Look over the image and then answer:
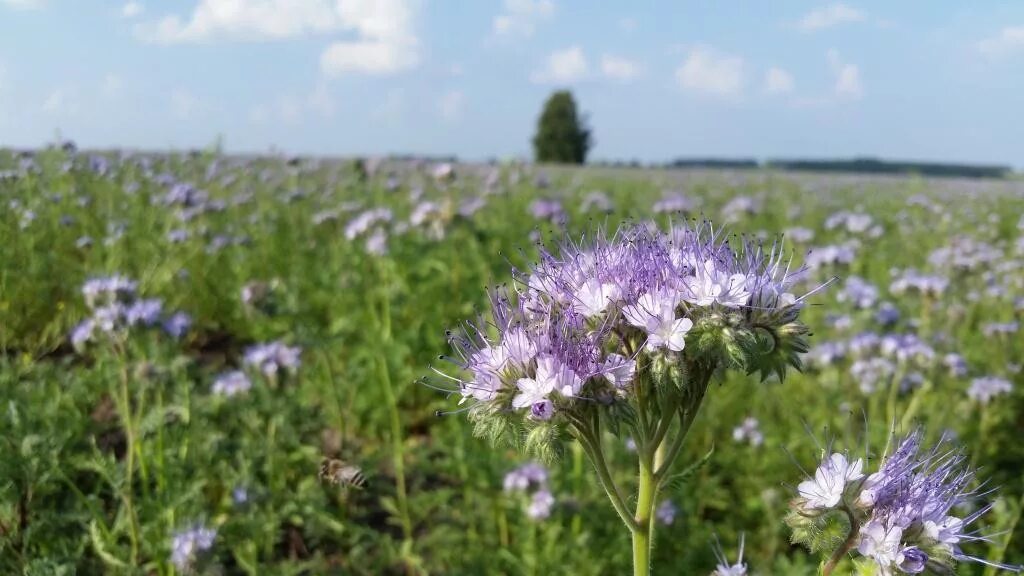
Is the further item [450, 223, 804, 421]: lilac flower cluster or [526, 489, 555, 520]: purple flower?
[526, 489, 555, 520]: purple flower

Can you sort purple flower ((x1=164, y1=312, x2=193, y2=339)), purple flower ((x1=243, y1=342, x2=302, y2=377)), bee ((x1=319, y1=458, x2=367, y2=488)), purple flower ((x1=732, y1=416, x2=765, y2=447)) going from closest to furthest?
bee ((x1=319, y1=458, x2=367, y2=488))
purple flower ((x1=164, y1=312, x2=193, y2=339))
purple flower ((x1=243, y1=342, x2=302, y2=377))
purple flower ((x1=732, y1=416, x2=765, y2=447))

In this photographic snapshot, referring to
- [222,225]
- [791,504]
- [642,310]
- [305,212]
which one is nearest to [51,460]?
[642,310]

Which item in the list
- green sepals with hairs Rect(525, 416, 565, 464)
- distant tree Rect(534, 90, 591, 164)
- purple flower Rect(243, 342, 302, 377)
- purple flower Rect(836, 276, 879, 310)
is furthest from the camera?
distant tree Rect(534, 90, 591, 164)

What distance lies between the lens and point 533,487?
3.44 m

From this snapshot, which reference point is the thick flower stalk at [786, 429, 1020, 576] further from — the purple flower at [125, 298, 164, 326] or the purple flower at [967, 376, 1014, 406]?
the purple flower at [967, 376, 1014, 406]

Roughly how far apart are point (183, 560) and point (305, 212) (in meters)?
5.99

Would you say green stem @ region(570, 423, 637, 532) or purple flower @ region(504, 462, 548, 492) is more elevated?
green stem @ region(570, 423, 637, 532)

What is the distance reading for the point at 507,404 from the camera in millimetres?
1474

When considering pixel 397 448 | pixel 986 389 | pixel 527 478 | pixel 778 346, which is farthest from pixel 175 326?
pixel 986 389

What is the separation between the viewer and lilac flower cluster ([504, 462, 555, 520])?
10.6 ft

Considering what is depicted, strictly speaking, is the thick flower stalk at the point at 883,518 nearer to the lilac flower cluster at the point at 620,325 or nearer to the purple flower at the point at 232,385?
the lilac flower cluster at the point at 620,325

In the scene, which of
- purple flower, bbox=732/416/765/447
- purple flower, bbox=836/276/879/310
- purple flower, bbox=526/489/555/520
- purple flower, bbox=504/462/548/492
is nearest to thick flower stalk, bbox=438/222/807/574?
Result: purple flower, bbox=526/489/555/520

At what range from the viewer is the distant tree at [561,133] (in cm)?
4756

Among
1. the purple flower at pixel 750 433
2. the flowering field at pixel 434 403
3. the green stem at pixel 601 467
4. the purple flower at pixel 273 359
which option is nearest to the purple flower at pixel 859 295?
the flowering field at pixel 434 403
